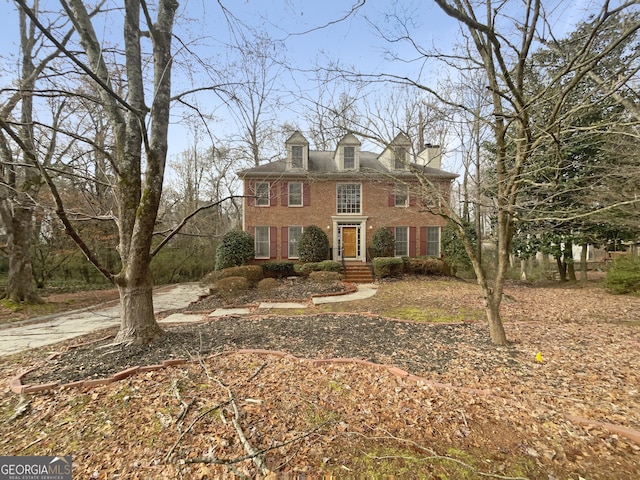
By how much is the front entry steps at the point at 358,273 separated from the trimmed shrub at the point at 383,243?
95 centimetres

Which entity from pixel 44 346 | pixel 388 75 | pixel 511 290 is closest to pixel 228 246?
pixel 44 346

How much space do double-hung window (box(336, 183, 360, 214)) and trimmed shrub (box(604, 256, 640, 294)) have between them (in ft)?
31.9

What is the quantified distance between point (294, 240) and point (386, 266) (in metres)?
4.74

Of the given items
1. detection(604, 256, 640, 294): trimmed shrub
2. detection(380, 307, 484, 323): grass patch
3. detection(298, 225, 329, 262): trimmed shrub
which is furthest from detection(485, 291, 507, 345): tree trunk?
detection(298, 225, 329, 262): trimmed shrub

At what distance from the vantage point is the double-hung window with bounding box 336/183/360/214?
14.9 m

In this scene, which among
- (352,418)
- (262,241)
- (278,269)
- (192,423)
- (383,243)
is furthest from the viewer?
(262,241)

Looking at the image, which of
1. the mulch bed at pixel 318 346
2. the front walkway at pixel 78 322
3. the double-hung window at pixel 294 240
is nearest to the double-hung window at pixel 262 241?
the double-hung window at pixel 294 240

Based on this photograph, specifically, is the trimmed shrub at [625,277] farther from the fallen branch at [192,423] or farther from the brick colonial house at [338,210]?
the fallen branch at [192,423]

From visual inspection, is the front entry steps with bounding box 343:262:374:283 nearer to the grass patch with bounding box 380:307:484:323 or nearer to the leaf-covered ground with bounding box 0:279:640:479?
the grass patch with bounding box 380:307:484:323

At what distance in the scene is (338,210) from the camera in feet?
48.8

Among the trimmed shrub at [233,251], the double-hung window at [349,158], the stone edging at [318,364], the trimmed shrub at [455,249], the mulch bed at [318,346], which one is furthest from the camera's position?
the double-hung window at [349,158]

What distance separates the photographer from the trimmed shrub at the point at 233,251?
12453 millimetres

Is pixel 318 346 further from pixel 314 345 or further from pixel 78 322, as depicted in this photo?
pixel 78 322

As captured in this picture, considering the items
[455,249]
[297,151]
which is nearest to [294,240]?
[297,151]
